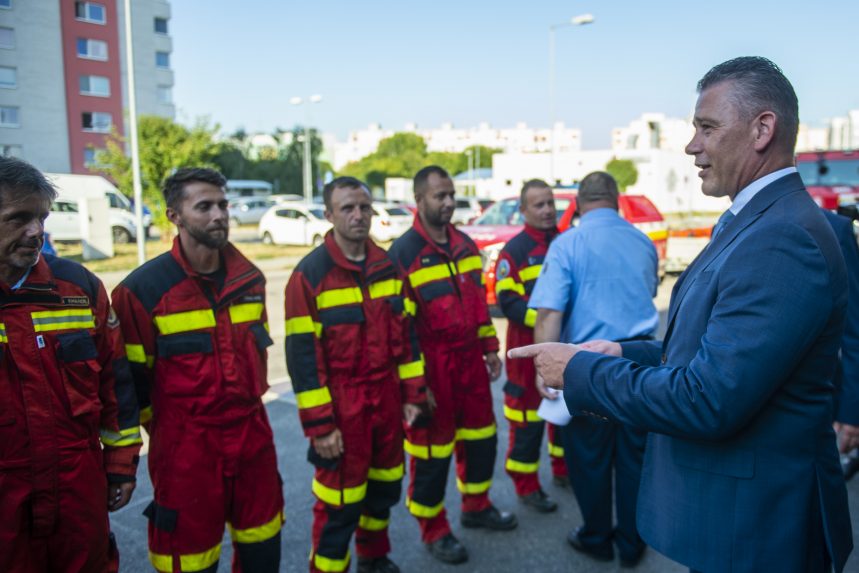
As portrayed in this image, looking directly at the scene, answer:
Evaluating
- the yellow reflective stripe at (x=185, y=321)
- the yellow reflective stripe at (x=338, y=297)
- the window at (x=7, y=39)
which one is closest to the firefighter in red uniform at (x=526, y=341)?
the yellow reflective stripe at (x=338, y=297)

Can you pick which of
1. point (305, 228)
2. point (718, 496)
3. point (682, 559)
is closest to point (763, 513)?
point (718, 496)

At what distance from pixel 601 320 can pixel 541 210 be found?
1430 millimetres

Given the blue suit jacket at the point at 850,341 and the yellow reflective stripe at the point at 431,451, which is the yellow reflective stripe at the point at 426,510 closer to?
the yellow reflective stripe at the point at 431,451

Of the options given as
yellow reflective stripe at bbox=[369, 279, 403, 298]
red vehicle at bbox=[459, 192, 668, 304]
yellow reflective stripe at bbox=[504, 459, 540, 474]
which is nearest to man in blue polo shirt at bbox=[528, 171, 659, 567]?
yellow reflective stripe at bbox=[504, 459, 540, 474]

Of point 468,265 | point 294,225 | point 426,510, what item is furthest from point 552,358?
point 294,225

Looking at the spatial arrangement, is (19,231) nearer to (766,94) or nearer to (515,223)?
(766,94)

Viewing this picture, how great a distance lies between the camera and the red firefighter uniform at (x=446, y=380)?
3.66m

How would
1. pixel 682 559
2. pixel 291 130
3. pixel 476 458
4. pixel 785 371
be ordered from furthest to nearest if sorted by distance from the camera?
pixel 291 130 < pixel 476 458 < pixel 682 559 < pixel 785 371

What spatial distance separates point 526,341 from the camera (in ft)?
14.3

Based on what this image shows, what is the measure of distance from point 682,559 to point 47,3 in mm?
31999

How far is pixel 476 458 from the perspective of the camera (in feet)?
12.8

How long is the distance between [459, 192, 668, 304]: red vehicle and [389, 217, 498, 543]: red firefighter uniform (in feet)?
18.1

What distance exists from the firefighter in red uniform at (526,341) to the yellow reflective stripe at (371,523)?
111 centimetres

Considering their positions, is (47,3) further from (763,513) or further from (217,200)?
(763,513)
